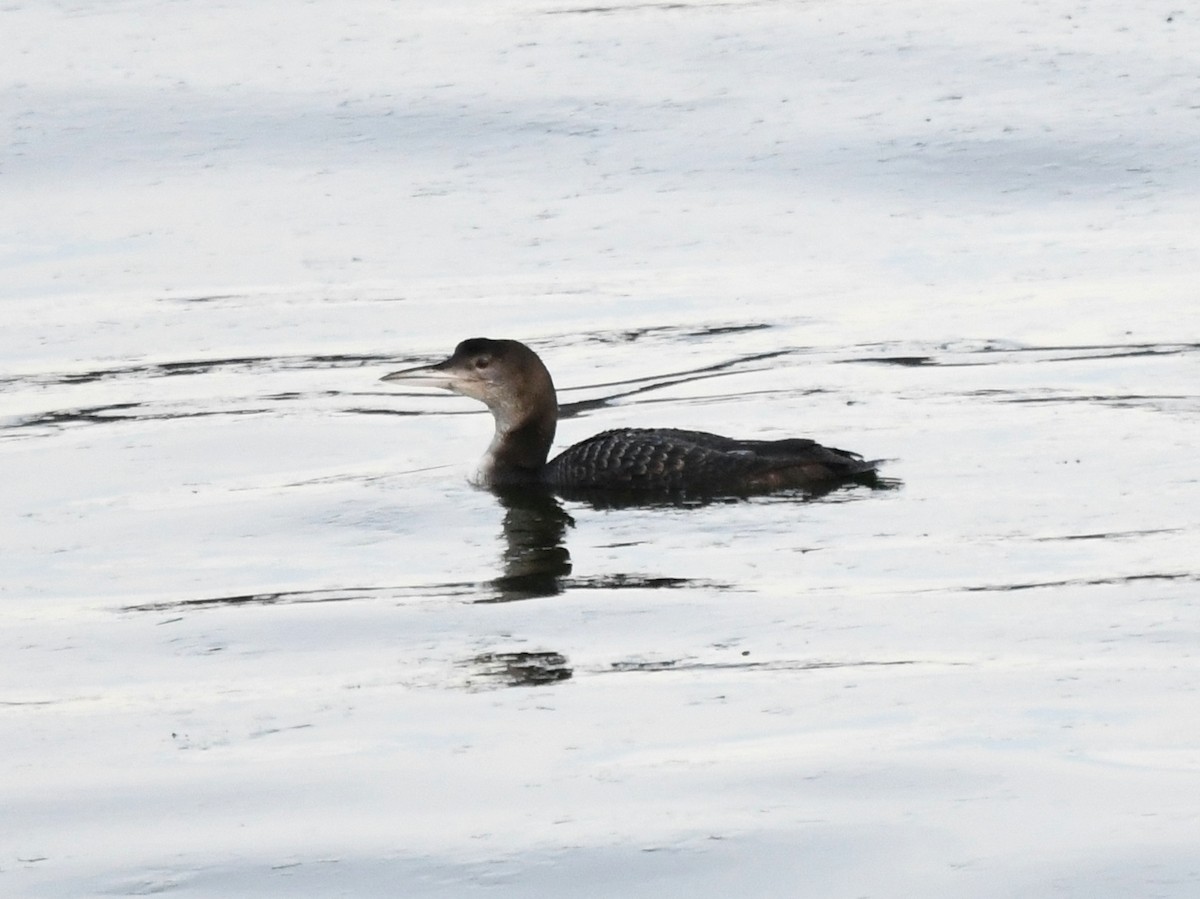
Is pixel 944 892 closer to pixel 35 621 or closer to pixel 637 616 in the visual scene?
pixel 637 616

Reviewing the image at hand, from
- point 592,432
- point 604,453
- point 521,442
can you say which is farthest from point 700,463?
point 592,432

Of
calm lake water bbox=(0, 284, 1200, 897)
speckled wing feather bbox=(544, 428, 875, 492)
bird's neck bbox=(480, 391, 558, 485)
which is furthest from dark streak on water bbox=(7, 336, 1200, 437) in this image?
speckled wing feather bbox=(544, 428, 875, 492)

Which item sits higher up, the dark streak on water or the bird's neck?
the dark streak on water

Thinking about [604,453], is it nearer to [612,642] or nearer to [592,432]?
[592,432]

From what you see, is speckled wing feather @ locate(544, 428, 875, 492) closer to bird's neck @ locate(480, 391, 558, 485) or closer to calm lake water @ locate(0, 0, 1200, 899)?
calm lake water @ locate(0, 0, 1200, 899)

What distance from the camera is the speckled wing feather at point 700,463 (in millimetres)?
7926

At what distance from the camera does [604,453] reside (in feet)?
27.3

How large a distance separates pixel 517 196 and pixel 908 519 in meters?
6.33

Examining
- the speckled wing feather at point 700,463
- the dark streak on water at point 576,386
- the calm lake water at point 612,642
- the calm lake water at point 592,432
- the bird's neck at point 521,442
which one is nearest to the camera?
the calm lake water at point 612,642

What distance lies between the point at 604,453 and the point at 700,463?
43 centimetres

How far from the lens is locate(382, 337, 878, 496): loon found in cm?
795

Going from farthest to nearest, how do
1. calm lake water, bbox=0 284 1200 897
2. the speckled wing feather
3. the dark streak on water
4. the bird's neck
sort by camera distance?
the dark streak on water → the bird's neck → the speckled wing feather → calm lake water, bbox=0 284 1200 897

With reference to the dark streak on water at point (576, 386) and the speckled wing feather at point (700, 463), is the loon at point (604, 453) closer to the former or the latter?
the speckled wing feather at point (700, 463)

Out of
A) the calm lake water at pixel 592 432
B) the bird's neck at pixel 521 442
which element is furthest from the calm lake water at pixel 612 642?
the bird's neck at pixel 521 442
